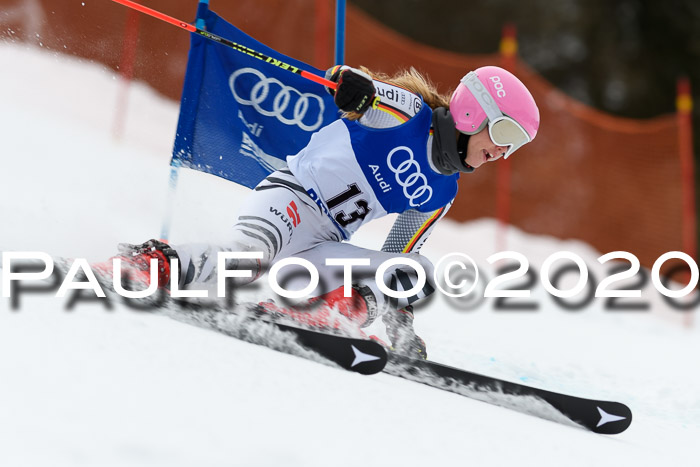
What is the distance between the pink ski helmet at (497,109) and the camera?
10.3 feet

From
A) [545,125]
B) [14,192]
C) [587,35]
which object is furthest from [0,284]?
[587,35]

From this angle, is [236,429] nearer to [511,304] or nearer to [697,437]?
[697,437]

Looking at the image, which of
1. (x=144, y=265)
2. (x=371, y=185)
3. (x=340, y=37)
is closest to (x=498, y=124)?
(x=371, y=185)

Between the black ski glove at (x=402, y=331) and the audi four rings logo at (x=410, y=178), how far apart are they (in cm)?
46

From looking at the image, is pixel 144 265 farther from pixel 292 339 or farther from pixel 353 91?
pixel 353 91

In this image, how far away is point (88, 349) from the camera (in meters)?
2.15

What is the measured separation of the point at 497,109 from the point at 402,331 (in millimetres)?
997

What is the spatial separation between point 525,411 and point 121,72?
2.24 m

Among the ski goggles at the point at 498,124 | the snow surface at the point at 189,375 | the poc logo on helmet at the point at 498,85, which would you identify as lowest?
the snow surface at the point at 189,375

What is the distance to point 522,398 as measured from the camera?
2836 mm

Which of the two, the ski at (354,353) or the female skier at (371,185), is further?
the female skier at (371,185)

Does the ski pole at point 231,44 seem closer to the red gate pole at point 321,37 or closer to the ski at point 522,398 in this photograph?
the ski at point 522,398

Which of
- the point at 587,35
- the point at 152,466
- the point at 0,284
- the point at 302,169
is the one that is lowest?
the point at 152,466

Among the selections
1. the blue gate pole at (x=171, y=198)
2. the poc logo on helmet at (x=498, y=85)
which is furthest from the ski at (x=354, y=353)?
the blue gate pole at (x=171, y=198)
